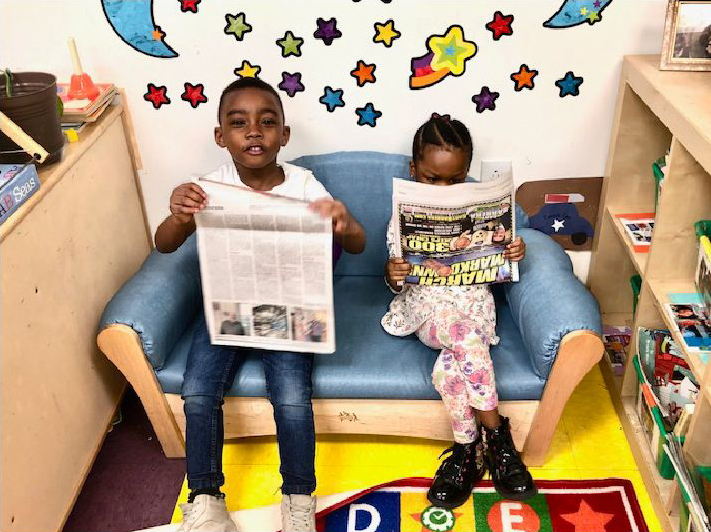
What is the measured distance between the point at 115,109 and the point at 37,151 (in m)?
0.46

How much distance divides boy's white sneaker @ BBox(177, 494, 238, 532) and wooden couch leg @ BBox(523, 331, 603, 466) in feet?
2.57

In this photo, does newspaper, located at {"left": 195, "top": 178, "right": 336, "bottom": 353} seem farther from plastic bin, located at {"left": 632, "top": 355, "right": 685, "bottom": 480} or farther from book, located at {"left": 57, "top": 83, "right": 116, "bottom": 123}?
plastic bin, located at {"left": 632, "top": 355, "right": 685, "bottom": 480}

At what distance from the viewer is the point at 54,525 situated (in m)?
1.58

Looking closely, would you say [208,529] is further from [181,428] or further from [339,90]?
[339,90]

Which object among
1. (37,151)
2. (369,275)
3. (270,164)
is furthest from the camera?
(369,275)

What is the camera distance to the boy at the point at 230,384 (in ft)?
5.05

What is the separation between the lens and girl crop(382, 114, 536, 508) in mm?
1586

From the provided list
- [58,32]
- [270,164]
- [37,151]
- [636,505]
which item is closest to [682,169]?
[636,505]

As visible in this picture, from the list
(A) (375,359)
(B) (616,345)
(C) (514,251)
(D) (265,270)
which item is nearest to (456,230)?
(C) (514,251)

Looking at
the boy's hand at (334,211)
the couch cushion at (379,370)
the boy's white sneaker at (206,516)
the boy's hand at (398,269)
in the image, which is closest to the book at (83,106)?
the couch cushion at (379,370)

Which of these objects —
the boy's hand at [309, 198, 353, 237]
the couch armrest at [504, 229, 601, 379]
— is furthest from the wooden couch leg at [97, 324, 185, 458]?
the couch armrest at [504, 229, 601, 379]

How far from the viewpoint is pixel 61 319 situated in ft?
5.18

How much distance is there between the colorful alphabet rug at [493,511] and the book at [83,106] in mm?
1192

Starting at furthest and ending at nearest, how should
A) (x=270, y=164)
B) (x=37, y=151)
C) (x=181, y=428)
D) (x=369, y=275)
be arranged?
(x=369, y=275), (x=181, y=428), (x=270, y=164), (x=37, y=151)
